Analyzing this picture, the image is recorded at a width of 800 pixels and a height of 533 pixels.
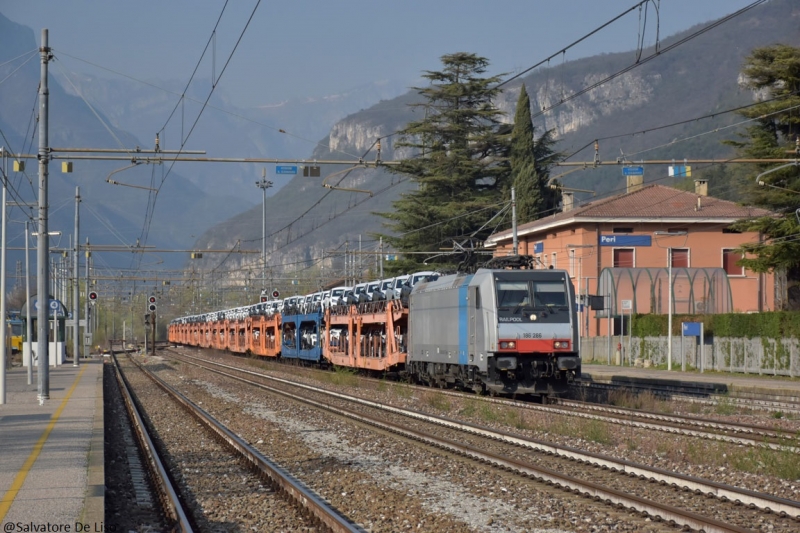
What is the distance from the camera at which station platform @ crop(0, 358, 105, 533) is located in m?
9.92

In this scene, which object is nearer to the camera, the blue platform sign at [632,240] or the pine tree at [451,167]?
the blue platform sign at [632,240]

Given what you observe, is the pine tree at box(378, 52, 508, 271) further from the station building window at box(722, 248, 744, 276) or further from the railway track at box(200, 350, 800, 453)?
the railway track at box(200, 350, 800, 453)

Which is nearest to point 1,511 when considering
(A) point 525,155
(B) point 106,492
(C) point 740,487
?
(B) point 106,492

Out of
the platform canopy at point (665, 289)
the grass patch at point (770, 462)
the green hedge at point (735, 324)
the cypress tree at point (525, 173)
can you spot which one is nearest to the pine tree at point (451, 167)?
the cypress tree at point (525, 173)

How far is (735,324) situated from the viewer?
39.9m

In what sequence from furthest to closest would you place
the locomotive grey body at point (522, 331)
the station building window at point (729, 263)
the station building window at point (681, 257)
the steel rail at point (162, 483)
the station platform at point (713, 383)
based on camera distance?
the station building window at point (729, 263), the station building window at point (681, 257), the station platform at point (713, 383), the locomotive grey body at point (522, 331), the steel rail at point (162, 483)

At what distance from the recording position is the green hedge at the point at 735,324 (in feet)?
121

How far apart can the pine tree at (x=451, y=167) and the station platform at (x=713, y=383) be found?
2518 cm

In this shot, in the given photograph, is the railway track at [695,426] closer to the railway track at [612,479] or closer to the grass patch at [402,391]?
the railway track at [612,479]

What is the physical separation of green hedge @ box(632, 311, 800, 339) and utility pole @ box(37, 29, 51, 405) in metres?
24.8

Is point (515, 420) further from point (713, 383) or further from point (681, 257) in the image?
point (681, 257)

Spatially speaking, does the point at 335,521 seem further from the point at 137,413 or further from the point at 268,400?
the point at 268,400

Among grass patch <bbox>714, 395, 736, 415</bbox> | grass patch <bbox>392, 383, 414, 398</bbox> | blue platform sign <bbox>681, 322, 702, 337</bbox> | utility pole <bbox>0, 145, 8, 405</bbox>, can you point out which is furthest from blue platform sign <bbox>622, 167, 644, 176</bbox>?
utility pole <bbox>0, 145, 8, 405</bbox>

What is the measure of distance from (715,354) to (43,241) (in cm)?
2622
